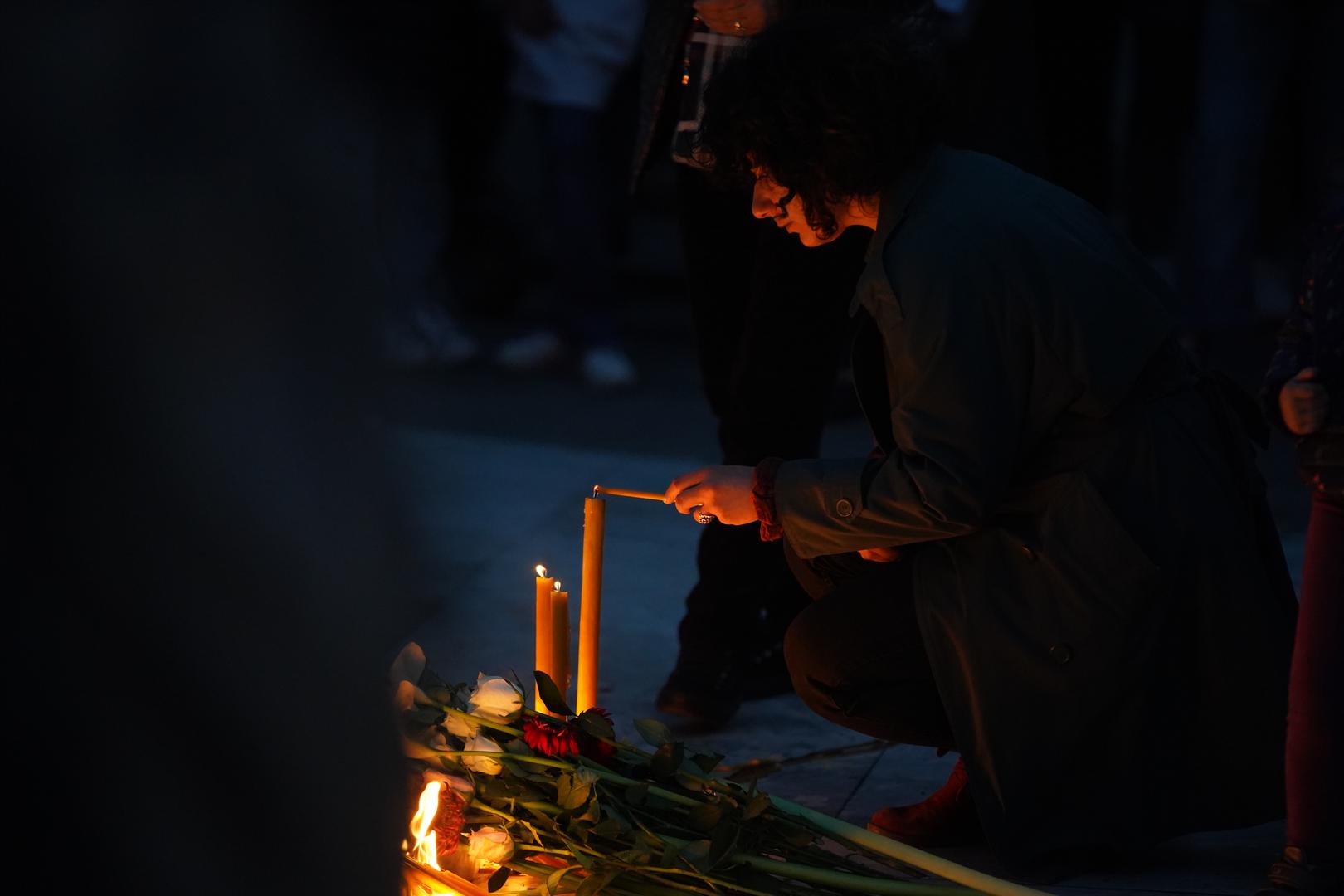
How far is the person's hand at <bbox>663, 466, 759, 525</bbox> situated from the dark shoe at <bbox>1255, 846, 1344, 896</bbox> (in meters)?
0.80

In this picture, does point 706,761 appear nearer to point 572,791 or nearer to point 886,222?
point 572,791

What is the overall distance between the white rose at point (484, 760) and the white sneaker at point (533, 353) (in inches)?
150

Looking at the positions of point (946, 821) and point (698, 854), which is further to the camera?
point (946, 821)

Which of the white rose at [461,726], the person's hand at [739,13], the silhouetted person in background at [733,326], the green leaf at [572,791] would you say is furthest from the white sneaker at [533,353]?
the green leaf at [572,791]

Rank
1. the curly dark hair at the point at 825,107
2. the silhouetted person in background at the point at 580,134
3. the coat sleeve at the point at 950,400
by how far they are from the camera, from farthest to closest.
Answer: the silhouetted person in background at the point at 580,134, the curly dark hair at the point at 825,107, the coat sleeve at the point at 950,400

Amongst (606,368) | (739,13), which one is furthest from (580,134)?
(739,13)

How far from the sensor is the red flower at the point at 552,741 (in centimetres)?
231

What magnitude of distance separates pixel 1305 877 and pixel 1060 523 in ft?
1.74

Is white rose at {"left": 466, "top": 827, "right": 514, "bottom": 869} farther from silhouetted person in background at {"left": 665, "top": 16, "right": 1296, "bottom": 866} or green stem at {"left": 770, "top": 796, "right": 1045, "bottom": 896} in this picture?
silhouetted person in background at {"left": 665, "top": 16, "right": 1296, "bottom": 866}

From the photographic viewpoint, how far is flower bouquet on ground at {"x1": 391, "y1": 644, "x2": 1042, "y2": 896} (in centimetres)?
222

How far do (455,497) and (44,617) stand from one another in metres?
3.48

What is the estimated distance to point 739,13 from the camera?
119 inches

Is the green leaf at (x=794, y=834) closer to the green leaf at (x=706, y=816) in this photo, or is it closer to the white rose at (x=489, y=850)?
the green leaf at (x=706, y=816)

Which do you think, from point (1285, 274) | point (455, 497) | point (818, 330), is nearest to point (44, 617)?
point (818, 330)
